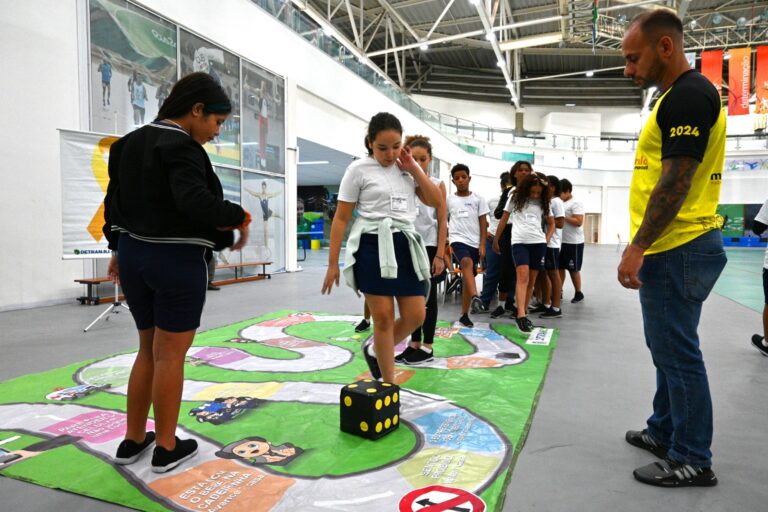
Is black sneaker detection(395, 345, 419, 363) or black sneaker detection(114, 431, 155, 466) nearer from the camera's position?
black sneaker detection(114, 431, 155, 466)

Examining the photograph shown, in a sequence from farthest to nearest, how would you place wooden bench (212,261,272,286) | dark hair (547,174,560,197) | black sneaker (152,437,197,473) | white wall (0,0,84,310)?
wooden bench (212,261,272,286) → white wall (0,0,84,310) → dark hair (547,174,560,197) → black sneaker (152,437,197,473)

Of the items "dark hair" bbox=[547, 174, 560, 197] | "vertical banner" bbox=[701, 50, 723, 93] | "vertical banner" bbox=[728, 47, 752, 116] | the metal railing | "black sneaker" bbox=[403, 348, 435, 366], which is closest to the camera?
"black sneaker" bbox=[403, 348, 435, 366]

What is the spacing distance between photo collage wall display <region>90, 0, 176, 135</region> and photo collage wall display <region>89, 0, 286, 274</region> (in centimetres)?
1

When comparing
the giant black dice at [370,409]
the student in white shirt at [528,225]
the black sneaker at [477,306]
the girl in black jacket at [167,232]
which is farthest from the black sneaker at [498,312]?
A: the girl in black jacket at [167,232]

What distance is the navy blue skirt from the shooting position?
218cm

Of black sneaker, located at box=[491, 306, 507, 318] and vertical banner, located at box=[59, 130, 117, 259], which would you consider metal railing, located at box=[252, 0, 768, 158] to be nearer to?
vertical banner, located at box=[59, 130, 117, 259]

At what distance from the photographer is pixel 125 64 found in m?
6.00

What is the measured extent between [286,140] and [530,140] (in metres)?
19.0

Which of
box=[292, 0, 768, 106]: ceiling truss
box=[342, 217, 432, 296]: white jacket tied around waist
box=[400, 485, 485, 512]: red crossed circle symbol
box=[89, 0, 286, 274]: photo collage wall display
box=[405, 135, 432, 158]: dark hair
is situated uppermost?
box=[292, 0, 768, 106]: ceiling truss

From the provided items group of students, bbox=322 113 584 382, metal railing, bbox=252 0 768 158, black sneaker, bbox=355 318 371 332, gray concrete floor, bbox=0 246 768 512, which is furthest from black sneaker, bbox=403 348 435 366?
metal railing, bbox=252 0 768 158

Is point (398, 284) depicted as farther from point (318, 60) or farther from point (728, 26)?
point (728, 26)

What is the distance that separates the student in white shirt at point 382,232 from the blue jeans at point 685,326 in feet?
3.18


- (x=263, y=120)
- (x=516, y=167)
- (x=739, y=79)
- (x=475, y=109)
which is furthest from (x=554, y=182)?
(x=475, y=109)

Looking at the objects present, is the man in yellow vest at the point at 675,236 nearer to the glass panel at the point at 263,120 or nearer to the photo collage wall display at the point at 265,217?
the photo collage wall display at the point at 265,217
